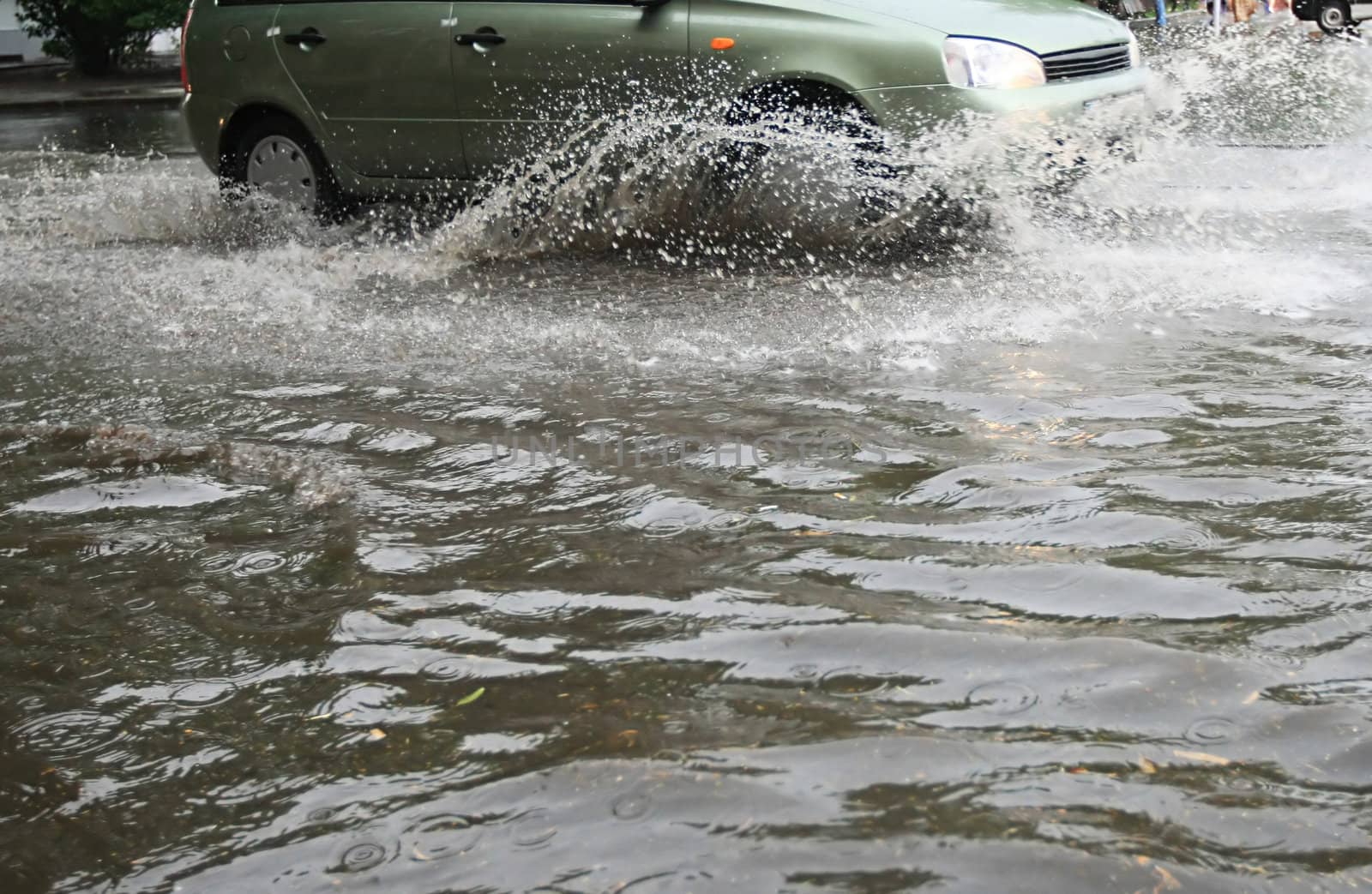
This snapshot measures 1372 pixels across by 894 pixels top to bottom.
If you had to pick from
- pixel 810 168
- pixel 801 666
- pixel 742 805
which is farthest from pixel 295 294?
pixel 742 805

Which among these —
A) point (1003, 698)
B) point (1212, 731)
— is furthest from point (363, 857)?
point (1212, 731)

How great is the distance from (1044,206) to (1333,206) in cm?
217

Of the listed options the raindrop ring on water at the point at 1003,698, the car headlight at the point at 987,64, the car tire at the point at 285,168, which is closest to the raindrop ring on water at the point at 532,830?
the raindrop ring on water at the point at 1003,698

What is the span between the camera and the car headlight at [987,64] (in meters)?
7.20

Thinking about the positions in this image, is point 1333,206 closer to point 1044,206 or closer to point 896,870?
point 1044,206

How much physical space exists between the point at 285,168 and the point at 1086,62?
4.58 m

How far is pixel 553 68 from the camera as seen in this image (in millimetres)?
7938

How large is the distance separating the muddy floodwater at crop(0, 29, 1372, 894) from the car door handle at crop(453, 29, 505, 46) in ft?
4.91

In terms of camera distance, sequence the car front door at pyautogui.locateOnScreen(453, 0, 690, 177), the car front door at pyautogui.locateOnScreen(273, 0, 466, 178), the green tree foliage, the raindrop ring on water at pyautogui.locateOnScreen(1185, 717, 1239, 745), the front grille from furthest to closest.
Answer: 1. the green tree foliage
2. the car front door at pyautogui.locateOnScreen(273, 0, 466, 178)
3. the car front door at pyautogui.locateOnScreen(453, 0, 690, 177)
4. the front grille
5. the raindrop ring on water at pyautogui.locateOnScreen(1185, 717, 1239, 745)

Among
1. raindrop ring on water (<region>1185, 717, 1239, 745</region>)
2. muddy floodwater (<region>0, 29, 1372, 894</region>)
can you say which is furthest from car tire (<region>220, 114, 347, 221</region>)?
raindrop ring on water (<region>1185, 717, 1239, 745</region>)

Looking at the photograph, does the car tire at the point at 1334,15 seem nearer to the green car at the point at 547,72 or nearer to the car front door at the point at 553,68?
the green car at the point at 547,72

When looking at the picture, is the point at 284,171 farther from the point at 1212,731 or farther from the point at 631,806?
the point at 1212,731

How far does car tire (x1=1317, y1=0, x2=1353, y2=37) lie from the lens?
2118 cm

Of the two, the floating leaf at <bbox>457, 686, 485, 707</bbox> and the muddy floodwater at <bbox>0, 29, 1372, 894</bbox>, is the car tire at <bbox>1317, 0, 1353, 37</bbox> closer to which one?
the muddy floodwater at <bbox>0, 29, 1372, 894</bbox>
